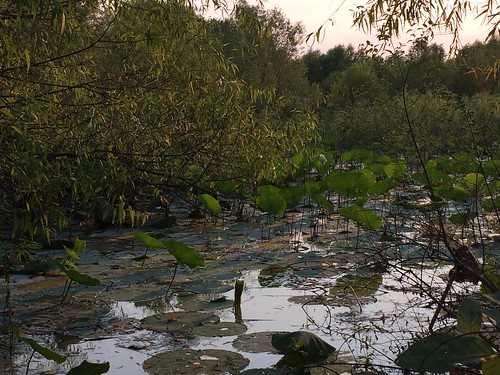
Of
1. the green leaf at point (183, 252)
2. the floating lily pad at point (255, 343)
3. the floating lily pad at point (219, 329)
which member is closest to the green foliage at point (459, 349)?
the floating lily pad at point (255, 343)

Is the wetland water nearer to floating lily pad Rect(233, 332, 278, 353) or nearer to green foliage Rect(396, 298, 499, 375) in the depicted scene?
floating lily pad Rect(233, 332, 278, 353)

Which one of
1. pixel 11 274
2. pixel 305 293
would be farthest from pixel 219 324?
pixel 11 274

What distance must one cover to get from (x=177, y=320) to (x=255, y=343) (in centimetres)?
52

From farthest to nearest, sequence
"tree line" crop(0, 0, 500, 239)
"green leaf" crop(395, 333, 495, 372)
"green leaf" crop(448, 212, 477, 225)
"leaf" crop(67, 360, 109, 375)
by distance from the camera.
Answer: "green leaf" crop(448, 212, 477, 225)
"tree line" crop(0, 0, 500, 239)
"leaf" crop(67, 360, 109, 375)
"green leaf" crop(395, 333, 495, 372)

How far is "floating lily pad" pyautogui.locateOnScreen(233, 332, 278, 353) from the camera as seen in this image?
9.87ft

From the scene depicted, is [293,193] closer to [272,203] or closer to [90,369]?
[272,203]

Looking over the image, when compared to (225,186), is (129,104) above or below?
above

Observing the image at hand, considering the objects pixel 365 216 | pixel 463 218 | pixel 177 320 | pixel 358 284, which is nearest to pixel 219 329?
pixel 177 320

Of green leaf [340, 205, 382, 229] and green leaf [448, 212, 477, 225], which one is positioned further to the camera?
green leaf [448, 212, 477, 225]

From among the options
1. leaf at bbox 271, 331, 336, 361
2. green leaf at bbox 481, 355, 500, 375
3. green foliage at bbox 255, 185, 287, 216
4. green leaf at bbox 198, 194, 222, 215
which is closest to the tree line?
green foliage at bbox 255, 185, 287, 216

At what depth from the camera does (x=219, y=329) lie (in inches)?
131

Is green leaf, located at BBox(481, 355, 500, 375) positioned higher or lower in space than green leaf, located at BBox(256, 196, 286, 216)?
lower

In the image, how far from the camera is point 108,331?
3336 mm

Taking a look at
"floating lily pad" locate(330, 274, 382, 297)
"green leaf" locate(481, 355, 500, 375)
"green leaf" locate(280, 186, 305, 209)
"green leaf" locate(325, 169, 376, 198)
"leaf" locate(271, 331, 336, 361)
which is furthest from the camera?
"green leaf" locate(280, 186, 305, 209)
